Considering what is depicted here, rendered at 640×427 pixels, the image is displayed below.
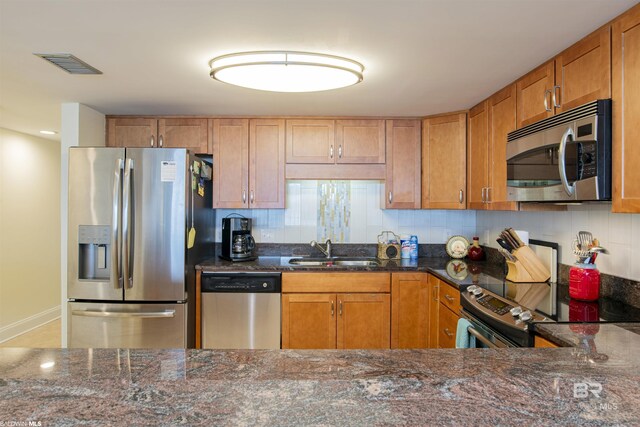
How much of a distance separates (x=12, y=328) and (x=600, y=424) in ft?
18.1

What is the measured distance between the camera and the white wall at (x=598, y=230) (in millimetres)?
2221

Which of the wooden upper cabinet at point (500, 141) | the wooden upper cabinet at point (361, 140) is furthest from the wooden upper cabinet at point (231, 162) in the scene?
the wooden upper cabinet at point (500, 141)

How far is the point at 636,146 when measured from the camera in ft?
5.55

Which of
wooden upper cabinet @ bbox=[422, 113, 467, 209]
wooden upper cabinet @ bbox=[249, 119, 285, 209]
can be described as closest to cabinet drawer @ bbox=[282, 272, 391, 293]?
wooden upper cabinet @ bbox=[249, 119, 285, 209]

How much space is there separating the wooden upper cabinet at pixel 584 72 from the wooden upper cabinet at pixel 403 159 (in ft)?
5.19

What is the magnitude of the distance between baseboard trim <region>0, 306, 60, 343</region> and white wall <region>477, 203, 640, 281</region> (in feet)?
16.6

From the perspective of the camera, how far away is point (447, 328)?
3.09 m

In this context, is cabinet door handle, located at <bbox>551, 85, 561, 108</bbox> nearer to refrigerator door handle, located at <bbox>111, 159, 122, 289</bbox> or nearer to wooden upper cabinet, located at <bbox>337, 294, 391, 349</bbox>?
wooden upper cabinet, located at <bbox>337, 294, 391, 349</bbox>

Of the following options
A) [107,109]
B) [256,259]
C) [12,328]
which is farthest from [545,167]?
[12,328]

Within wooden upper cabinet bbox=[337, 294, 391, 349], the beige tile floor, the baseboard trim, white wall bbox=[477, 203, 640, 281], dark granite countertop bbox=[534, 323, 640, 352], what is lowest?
the beige tile floor

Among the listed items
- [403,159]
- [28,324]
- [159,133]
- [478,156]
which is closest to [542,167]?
[478,156]

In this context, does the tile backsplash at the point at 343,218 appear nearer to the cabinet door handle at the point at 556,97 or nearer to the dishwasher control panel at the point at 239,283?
the dishwasher control panel at the point at 239,283

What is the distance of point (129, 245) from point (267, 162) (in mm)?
1286

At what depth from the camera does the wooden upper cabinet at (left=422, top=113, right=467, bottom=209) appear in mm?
3594
